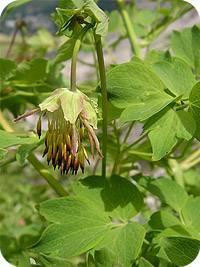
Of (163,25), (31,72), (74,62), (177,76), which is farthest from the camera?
(163,25)

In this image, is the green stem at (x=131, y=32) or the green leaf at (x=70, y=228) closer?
the green leaf at (x=70, y=228)

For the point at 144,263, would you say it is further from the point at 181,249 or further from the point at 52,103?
the point at 52,103

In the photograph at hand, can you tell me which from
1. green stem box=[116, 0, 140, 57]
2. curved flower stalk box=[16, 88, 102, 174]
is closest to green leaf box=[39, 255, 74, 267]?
curved flower stalk box=[16, 88, 102, 174]

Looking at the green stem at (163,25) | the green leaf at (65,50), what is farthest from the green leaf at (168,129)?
the green stem at (163,25)

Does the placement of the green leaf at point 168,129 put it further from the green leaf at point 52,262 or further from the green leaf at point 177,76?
the green leaf at point 52,262

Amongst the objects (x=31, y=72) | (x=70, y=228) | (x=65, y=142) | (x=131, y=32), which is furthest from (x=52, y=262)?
(x=131, y=32)

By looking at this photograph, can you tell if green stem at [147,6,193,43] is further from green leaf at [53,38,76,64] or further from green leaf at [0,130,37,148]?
green leaf at [0,130,37,148]
